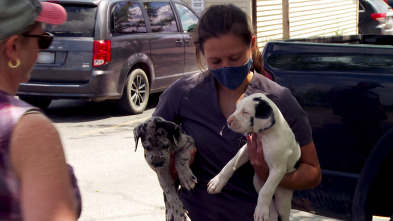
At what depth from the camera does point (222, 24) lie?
2.49 meters

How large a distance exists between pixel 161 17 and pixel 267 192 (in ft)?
30.2

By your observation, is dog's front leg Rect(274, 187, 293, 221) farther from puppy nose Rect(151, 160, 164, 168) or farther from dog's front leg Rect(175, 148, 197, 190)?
puppy nose Rect(151, 160, 164, 168)

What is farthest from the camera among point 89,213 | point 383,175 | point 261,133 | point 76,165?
point 76,165

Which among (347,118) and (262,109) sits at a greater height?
(262,109)

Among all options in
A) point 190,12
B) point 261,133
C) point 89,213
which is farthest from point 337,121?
point 190,12

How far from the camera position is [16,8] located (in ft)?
4.98

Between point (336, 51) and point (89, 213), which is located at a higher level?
point (336, 51)

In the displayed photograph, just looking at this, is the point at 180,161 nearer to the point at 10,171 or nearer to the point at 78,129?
Answer: the point at 10,171

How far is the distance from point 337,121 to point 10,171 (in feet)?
9.55

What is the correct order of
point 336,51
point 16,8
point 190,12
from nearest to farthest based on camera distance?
point 16,8, point 336,51, point 190,12

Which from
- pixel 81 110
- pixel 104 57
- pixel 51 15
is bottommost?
pixel 81 110

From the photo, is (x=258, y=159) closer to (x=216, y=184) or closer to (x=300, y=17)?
(x=216, y=184)

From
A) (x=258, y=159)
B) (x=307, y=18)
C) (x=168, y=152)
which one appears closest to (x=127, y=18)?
(x=168, y=152)

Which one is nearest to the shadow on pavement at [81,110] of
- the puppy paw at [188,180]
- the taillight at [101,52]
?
the taillight at [101,52]
